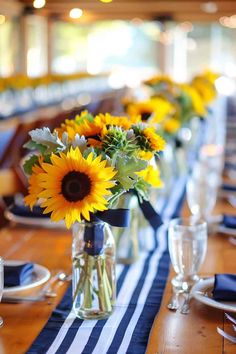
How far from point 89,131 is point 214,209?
4.21 feet

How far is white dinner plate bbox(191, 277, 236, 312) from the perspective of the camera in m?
1.60

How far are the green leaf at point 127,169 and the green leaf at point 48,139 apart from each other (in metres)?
0.13

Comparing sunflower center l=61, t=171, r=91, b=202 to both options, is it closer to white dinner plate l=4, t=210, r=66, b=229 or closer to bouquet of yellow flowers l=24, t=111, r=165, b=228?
bouquet of yellow flowers l=24, t=111, r=165, b=228

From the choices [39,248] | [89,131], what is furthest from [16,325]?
[39,248]

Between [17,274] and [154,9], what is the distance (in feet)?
42.4

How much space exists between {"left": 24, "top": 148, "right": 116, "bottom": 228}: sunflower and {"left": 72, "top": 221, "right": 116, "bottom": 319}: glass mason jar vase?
164 mm

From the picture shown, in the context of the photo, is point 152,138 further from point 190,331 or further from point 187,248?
point 190,331

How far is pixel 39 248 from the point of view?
2.28m

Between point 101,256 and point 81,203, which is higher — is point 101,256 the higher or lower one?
the lower one

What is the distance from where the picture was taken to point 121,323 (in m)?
1.60

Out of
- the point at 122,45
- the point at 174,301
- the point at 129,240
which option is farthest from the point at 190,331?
the point at 122,45

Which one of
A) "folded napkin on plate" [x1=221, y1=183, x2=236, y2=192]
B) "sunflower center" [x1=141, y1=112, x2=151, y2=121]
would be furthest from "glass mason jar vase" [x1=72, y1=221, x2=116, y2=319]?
"folded napkin on plate" [x1=221, y1=183, x2=236, y2=192]

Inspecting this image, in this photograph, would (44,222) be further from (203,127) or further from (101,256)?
(203,127)

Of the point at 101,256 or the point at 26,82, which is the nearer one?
the point at 101,256
